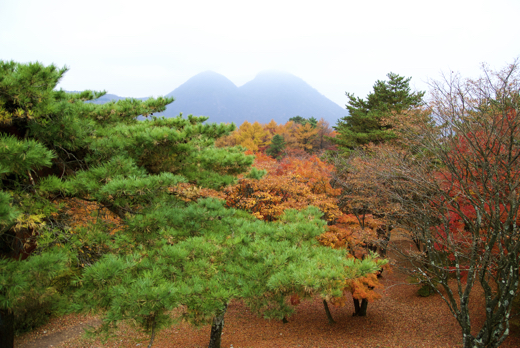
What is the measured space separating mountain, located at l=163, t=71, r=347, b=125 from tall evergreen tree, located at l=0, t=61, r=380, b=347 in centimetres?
12972

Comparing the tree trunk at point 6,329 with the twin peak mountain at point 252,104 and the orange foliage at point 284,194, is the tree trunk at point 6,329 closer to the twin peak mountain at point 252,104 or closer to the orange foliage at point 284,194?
the orange foliage at point 284,194

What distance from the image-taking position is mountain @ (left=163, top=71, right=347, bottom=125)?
469 feet

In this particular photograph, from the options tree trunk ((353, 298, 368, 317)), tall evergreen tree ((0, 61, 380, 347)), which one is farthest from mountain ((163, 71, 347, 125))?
tall evergreen tree ((0, 61, 380, 347))

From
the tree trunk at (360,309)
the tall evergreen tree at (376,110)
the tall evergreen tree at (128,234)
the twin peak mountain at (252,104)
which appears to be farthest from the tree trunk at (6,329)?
the twin peak mountain at (252,104)

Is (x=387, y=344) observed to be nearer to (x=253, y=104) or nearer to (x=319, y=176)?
(x=319, y=176)

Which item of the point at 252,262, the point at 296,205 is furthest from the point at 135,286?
the point at 296,205

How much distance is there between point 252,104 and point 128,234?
16151 centimetres

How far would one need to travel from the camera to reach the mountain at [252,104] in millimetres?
143000

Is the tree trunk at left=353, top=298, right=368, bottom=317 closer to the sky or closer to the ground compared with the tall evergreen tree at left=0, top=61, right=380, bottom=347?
closer to the ground

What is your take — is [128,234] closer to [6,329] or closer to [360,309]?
[6,329]

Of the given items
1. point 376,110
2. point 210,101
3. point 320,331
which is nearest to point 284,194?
point 320,331

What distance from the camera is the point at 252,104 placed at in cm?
16088

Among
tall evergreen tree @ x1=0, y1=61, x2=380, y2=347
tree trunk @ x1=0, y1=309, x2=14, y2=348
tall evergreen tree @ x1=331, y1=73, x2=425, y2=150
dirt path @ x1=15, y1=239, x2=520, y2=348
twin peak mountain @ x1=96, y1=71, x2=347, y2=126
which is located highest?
twin peak mountain @ x1=96, y1=71, x2=347, y2=126

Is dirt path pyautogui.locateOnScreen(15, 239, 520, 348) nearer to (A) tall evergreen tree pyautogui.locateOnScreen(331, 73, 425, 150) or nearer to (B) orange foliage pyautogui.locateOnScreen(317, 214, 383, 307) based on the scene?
(B) orange foliage pyautogui.locateOnScreen(317, 214, 383, 307)
